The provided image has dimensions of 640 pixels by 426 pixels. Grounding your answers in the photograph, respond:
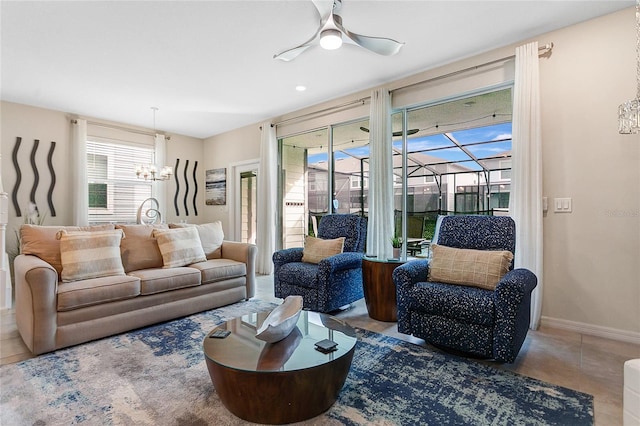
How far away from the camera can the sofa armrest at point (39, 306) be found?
7.55ft

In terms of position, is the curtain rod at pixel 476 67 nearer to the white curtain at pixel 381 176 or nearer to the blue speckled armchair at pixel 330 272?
the white curtain at pixel 381 176

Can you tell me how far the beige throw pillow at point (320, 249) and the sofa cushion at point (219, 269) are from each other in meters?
0.75

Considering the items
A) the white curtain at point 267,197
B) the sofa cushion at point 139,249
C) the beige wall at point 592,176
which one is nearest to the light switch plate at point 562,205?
the beige wall at point 592,176

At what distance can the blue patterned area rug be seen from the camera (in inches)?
63.7

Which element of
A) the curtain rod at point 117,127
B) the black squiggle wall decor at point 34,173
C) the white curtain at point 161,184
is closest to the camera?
the black squiggle wall decor at point 34,173

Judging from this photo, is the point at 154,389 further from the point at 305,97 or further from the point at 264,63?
the point at 305,97

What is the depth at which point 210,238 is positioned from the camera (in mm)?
4016

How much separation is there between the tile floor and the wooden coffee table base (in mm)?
1246

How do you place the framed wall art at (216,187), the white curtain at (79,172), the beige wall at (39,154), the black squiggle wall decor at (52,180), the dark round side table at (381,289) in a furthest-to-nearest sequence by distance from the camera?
the framed wall art at (216,187) < the white curtain at (79,172) < the black squiggle wall decor at (52,180) < the beige wall at (39,154) < the dark round side table at (381,289)

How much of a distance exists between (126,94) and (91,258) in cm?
257

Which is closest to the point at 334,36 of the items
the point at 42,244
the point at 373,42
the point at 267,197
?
the point at 373,42

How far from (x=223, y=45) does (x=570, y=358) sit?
3.85 metres

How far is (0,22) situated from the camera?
2.68 meters

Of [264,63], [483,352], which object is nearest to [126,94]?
[264,63]
